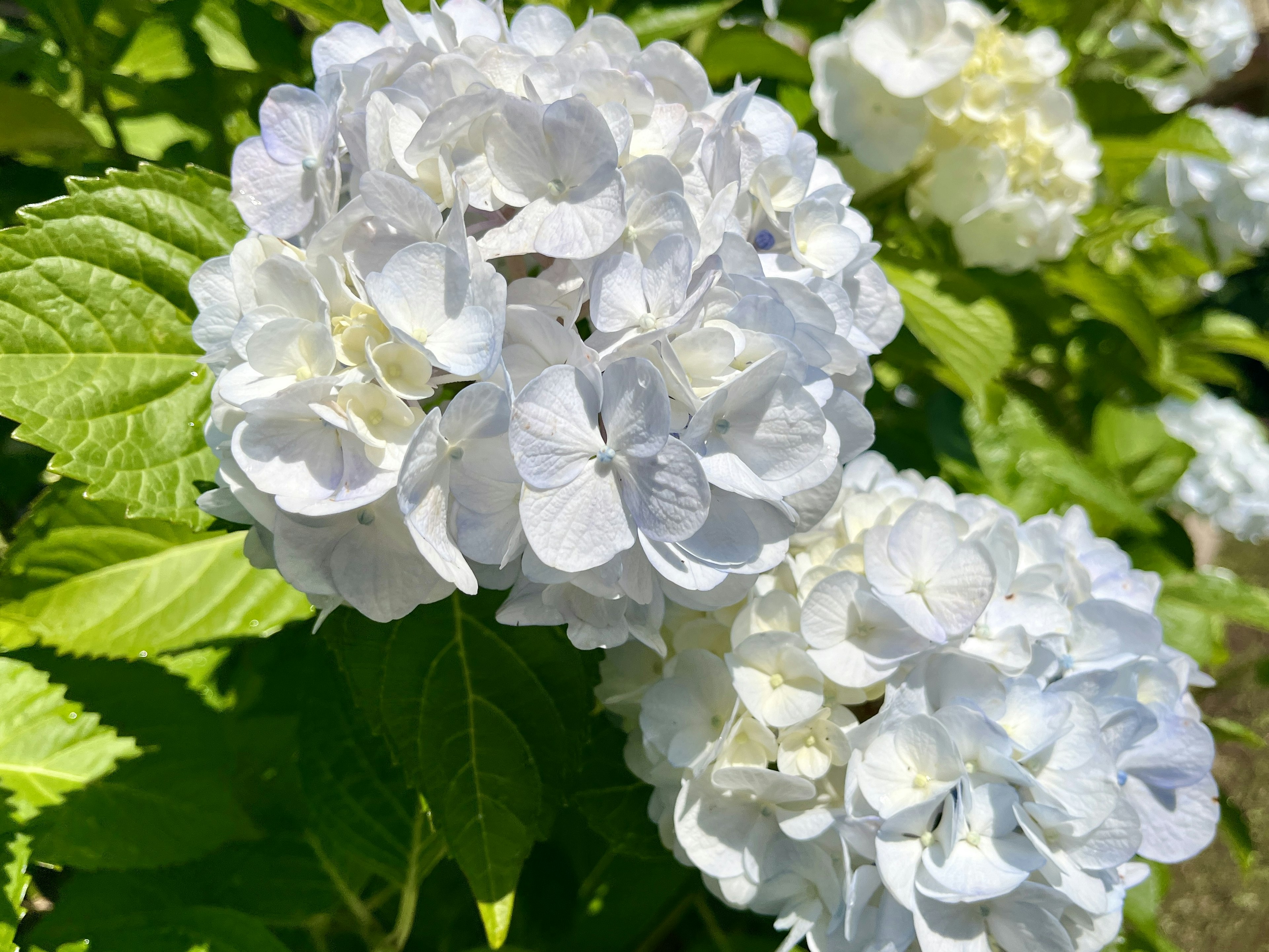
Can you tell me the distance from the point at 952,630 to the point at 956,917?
20 cm

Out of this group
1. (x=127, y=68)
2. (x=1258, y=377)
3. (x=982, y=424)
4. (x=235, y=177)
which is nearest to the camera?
(x=235, y=177)

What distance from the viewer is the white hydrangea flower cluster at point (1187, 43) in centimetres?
177

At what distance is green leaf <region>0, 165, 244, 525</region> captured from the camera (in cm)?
63

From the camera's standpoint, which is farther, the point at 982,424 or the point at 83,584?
the point at 982,424

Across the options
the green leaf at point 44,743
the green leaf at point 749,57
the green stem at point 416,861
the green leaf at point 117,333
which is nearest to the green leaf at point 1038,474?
the green leaf at point 749,57

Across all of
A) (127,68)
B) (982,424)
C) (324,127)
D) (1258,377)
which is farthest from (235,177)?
(1258,377)

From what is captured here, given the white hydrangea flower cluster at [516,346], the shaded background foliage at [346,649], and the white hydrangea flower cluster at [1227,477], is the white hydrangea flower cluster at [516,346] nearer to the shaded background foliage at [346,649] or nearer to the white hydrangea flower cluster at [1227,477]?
the shaded background foliage at [346,649]

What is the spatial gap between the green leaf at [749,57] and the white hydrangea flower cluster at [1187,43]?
90 centimetres

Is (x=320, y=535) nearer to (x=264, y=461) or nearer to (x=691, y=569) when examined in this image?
(x=264, y=461)

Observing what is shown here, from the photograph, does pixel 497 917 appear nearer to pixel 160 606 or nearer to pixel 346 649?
pixel 346 649

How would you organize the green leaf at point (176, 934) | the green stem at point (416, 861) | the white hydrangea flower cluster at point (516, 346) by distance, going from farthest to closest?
the green stem at point (416, 861) → the green leaf at point (176, 934) → the white hydrangea flower cluster at point (516, 346)

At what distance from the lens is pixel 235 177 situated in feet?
2.03

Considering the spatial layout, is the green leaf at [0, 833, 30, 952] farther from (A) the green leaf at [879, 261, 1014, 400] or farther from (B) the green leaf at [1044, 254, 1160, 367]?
(B) the green leaf at [1044, 254, 1160, 367]

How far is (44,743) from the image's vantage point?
32.0 inches
